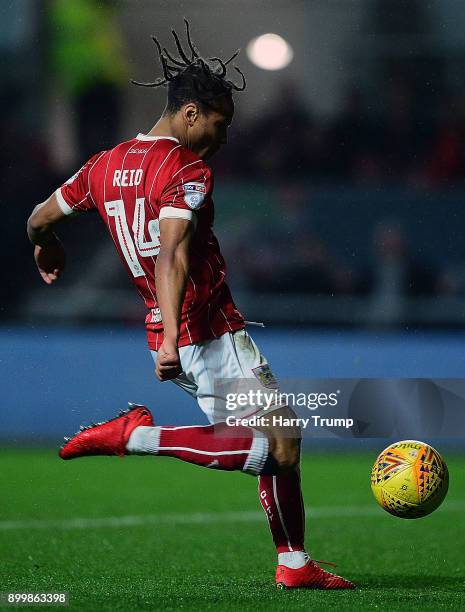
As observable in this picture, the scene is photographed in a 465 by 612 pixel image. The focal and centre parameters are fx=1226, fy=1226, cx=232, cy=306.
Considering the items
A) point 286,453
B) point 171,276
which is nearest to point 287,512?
point 286,453

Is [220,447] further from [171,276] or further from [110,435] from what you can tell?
[171,276]

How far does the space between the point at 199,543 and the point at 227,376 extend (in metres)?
1.71

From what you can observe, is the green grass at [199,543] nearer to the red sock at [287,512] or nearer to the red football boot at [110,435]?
the red sock at [287,512]

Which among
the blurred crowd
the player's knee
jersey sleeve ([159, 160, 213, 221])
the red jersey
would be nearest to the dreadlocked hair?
the red jersey

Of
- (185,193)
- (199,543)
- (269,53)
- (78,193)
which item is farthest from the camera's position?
(269,53)

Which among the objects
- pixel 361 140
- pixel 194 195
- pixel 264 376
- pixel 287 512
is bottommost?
pixel 287 512

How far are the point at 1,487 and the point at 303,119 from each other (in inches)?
230

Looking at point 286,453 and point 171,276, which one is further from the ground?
point 171,276

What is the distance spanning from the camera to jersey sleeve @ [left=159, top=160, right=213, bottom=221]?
417 centimetres

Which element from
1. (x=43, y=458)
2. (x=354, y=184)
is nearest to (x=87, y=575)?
(x=43, y=458)

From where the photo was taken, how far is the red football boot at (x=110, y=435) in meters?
4.24

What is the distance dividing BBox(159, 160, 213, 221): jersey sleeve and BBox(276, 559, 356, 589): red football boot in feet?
4.62

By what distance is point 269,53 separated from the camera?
12.2 metres

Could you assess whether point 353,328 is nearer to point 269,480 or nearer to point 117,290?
point 117,290
